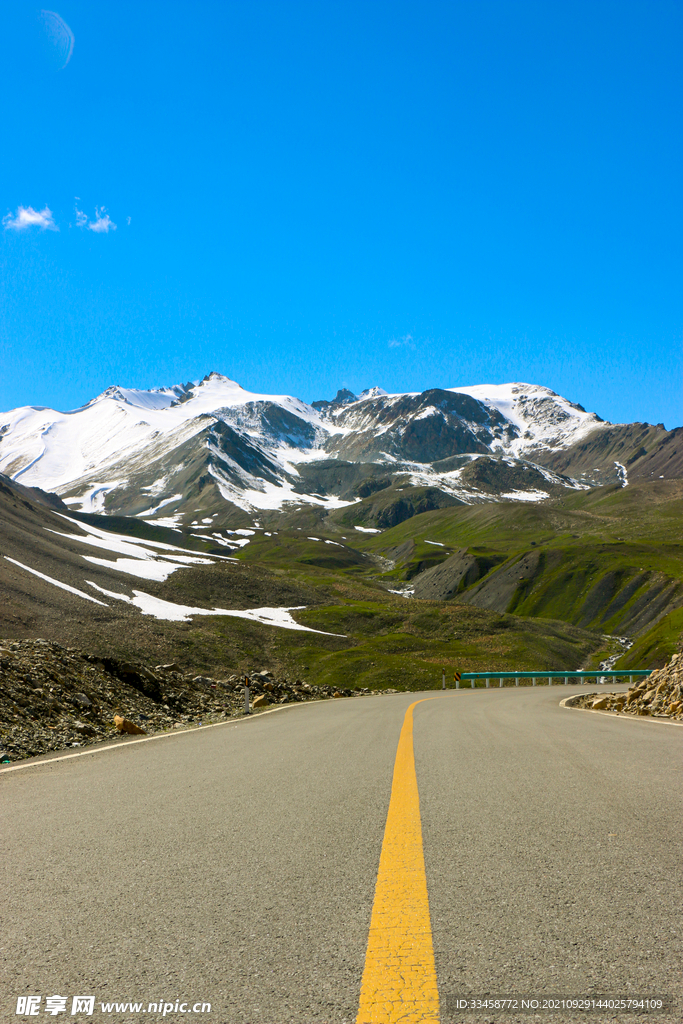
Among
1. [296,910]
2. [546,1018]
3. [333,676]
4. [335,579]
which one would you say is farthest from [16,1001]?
[335,579]

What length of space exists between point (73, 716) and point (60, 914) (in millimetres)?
12809

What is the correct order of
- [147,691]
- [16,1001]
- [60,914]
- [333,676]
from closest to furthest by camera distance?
[16,1001] → [60,914] → [147,691] → [333,676]

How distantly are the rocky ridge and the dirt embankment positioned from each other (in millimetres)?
12978

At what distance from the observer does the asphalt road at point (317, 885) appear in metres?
3.01

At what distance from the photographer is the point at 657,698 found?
65.5 feet

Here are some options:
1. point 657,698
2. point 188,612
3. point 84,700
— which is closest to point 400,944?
point 84,700

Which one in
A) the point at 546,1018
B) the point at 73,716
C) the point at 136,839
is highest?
the point at 546,1018

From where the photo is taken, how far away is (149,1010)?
285cm

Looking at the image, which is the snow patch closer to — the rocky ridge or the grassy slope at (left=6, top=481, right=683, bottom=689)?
the grassy slope at (left=6, top=481, right=683, bottom=689)

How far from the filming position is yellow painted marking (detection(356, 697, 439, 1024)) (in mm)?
2762

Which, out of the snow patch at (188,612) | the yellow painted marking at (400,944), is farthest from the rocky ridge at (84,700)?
the snow patch at (188,612)

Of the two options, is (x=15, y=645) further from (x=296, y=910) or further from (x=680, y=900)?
(x=680, y=900)

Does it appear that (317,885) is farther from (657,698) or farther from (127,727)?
(657,698)

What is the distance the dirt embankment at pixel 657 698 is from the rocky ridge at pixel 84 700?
13.0 m
